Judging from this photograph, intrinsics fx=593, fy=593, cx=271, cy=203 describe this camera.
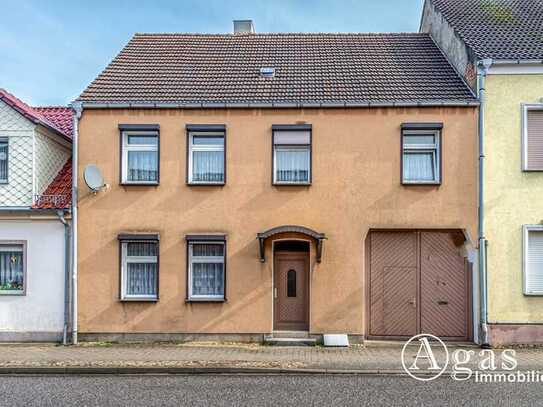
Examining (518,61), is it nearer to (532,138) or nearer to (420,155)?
(532,138)

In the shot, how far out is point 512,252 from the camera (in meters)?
15.2

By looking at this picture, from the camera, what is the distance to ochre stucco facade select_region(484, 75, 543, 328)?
49.3 feet

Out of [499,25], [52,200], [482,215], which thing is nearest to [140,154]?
[52,200]

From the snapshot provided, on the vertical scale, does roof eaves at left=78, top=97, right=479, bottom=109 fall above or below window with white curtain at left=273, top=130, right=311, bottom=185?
above

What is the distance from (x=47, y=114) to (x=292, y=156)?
9.00 metres

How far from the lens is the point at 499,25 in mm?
17516

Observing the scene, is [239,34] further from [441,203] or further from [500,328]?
[500,328]

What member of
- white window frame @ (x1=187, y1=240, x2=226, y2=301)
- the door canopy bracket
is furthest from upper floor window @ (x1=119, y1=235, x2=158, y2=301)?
the door canopy bracket

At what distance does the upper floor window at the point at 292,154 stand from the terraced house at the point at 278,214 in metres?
0.04

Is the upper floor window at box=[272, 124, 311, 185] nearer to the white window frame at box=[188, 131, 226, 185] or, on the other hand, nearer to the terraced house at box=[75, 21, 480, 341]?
the terraced house at box=[75, 21, 480, 341]

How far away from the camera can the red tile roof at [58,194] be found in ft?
51.4

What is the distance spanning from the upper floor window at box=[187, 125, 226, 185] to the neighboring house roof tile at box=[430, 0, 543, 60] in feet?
23.6

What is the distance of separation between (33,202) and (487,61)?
486 inches

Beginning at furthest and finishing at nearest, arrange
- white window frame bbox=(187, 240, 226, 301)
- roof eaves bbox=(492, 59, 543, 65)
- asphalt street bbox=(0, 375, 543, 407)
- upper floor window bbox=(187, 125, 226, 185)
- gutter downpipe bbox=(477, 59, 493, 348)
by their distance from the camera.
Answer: upper floor window bbox=(187, 125, 226, 185) < white window frame bbox=(187, 240, 226, 301) < roof eaves bbox=(492, 59, 543, 65) < gutter downpipe bbox=(477, 59, 493, 348) < asphalt street bbox=(0, 375, 543, 407)
